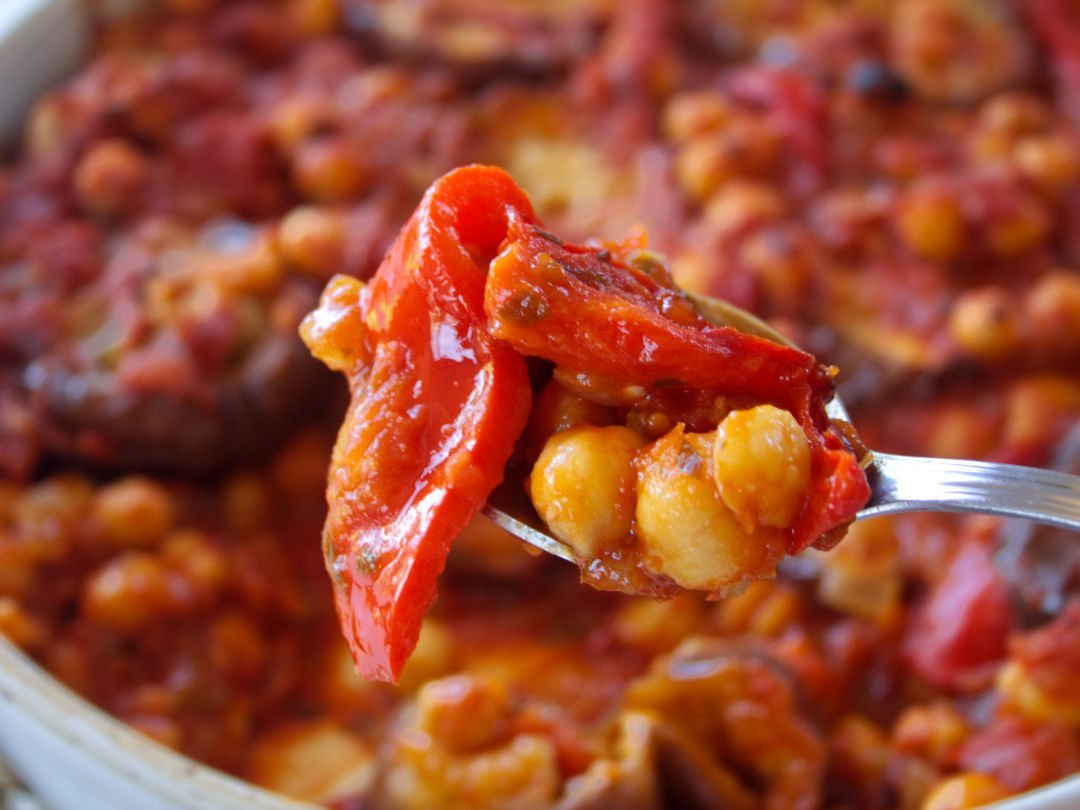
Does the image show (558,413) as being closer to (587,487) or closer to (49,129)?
(587,487)

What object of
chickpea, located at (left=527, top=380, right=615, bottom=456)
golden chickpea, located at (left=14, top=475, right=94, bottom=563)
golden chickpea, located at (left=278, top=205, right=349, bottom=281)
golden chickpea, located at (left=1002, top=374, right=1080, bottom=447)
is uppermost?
chickpea, located at (left=527, top=380, right=615, bottom=456)

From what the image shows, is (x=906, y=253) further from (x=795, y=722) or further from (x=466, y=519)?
(x=466, y=519)

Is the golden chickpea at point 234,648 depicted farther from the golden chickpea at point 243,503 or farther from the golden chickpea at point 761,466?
the golden chickpea at point 761,466

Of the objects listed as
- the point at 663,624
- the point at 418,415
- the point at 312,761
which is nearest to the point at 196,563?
Answer: the point at 312,761

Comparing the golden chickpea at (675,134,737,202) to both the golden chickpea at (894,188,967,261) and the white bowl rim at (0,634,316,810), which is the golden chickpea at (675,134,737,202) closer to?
the golden chickpea at (894,188,967,261)

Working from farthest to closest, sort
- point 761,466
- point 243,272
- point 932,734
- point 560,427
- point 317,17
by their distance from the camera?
point 317,17 < point 243,272 < point 932,734 < point 560,427 < point 761,466

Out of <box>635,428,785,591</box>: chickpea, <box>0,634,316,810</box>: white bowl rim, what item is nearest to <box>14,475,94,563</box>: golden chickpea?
<box>0,634,316,810</box>: white bowl rim
